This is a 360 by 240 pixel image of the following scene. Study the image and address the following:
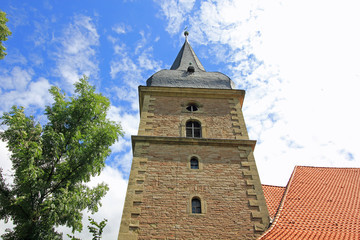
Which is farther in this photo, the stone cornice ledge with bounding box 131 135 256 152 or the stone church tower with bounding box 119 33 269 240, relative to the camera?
the stone cornice ledge with bounding box 131 135 256 152

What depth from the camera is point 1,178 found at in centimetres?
642

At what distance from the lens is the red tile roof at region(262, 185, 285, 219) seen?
9672 millimetres

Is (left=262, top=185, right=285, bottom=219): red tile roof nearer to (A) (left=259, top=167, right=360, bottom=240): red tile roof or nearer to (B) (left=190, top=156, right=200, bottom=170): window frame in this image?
(A) (left=259, top=167, right=360, bottom=240): red tile roof

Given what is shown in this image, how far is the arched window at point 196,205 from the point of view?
808cm

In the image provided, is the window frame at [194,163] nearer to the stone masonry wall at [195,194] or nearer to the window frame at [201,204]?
the stone masonry wall at [195,194]

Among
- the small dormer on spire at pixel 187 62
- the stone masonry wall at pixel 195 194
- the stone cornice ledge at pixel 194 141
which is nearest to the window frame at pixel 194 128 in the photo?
the stone cornice ledge at pixel 194 141

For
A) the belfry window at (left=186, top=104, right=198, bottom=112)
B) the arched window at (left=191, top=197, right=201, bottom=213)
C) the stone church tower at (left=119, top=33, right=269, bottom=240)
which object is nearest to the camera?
the stone church tower at (left=119, top=33, right=269, bottom=240)

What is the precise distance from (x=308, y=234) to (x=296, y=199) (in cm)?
230

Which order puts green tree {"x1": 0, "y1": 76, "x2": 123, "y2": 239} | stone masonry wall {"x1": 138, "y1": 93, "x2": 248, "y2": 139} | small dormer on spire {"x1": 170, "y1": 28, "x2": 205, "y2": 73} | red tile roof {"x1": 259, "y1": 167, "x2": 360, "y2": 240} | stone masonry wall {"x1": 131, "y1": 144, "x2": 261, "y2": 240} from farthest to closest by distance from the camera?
small dormer on spire {"x1": 170, "y1": 28, "x2": 205, "y2": 73}
stone masonry wall {"x1": 138, "y1": 93, "x2": 248, "y2": 139}
stone masonry wall {"x1": 131, "y1": 144, "x2": 261, "y2": 240}
red tile roof {"x1": 259, "y1": 167, "x2": 360, "y2": 240}
green tree {"x1": 0, "y1": 76, "x2": 123, "y2": 239}

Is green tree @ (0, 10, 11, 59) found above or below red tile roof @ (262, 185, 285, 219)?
above

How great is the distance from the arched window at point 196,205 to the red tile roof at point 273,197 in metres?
2.67

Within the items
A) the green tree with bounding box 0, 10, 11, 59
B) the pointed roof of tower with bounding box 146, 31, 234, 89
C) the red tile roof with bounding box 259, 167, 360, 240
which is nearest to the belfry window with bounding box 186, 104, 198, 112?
the pointed roof of tower with bounding box 146, 31, 234, 89

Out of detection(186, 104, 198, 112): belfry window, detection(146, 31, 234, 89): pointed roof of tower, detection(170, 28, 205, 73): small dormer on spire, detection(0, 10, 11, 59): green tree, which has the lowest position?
detection(0, 10, 11, 59): green tree

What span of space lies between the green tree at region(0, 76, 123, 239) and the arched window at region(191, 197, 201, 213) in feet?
8.33
